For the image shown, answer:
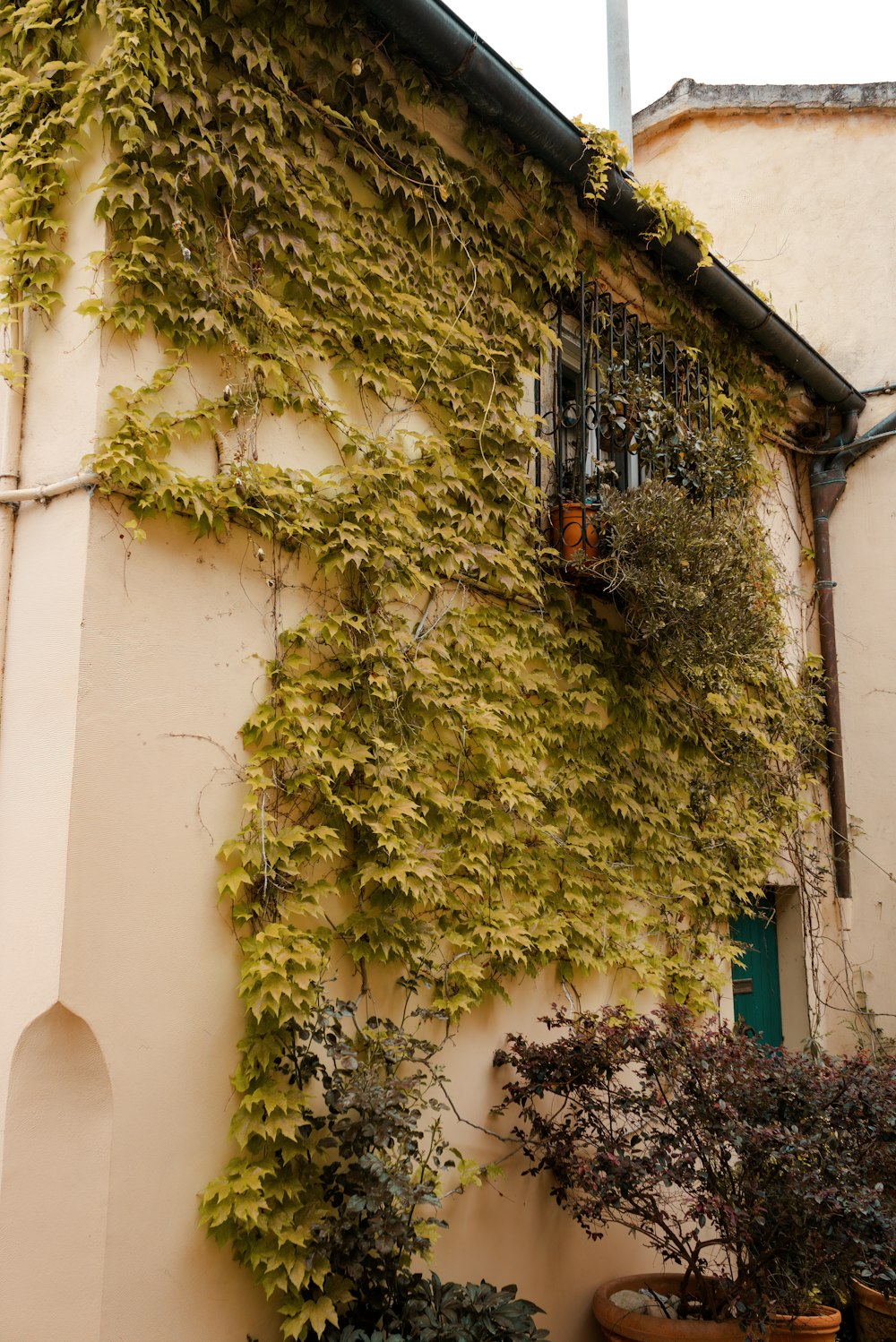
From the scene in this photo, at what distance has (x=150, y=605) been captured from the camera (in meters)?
3.77

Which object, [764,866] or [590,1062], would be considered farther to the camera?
[764,866]

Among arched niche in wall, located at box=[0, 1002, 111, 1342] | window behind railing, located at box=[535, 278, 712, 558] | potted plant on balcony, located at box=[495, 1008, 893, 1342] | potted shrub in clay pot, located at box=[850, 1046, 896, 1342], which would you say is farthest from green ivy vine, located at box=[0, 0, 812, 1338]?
potted shrub in clay pot, located at box=[850, 1046, 896, 1342]

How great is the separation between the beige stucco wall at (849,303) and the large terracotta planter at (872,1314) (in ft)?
6.65

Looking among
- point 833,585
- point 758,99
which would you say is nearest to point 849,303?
point 758,99

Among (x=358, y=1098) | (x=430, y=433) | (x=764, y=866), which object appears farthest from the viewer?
(x=764, y=866)

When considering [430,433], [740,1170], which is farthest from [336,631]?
[740,1170]

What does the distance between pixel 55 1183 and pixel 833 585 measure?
696 centimetres

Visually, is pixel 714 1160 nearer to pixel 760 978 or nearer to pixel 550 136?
pixel 760 978

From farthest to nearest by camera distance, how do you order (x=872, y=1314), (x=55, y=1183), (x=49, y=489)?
(x=872, y=1314), (x=49, y=489), (x=55, y=1183)

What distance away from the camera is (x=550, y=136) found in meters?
5.31

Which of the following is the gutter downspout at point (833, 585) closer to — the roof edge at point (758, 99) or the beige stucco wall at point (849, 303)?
the beige stucco wall at point (849, 303)

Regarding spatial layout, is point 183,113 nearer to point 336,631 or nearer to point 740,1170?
point 336,631

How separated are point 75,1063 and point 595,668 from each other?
3321mm

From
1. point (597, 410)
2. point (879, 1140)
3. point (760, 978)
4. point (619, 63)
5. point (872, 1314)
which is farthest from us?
point (619, 63)
